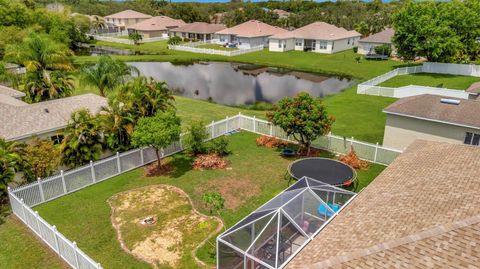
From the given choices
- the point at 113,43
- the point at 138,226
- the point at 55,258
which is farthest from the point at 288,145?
the point at 113,43

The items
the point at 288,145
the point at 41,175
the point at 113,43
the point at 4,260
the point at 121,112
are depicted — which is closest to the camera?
the point at 4,260

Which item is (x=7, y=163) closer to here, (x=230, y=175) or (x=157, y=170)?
(x=157, y=170)

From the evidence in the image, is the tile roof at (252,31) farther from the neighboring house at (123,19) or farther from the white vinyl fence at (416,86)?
the neighboring house at (123,19)

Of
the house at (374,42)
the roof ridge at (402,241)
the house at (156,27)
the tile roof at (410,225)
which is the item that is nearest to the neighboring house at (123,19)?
the house at (156,27)

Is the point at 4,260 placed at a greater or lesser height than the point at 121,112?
lesser

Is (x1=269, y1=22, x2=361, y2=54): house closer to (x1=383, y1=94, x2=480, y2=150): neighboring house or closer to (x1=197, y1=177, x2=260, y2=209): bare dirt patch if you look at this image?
(x1=383, y1=94, x2=480, y2=150): neighboring house

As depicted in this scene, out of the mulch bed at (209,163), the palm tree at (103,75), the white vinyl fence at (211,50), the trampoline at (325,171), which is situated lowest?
the mulch bed at (209,163)

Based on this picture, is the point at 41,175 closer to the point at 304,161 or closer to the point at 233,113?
the point at 304,161

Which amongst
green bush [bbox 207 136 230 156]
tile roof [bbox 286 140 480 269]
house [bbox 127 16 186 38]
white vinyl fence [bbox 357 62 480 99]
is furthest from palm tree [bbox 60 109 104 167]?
house [bbox 127 16 186 38]
